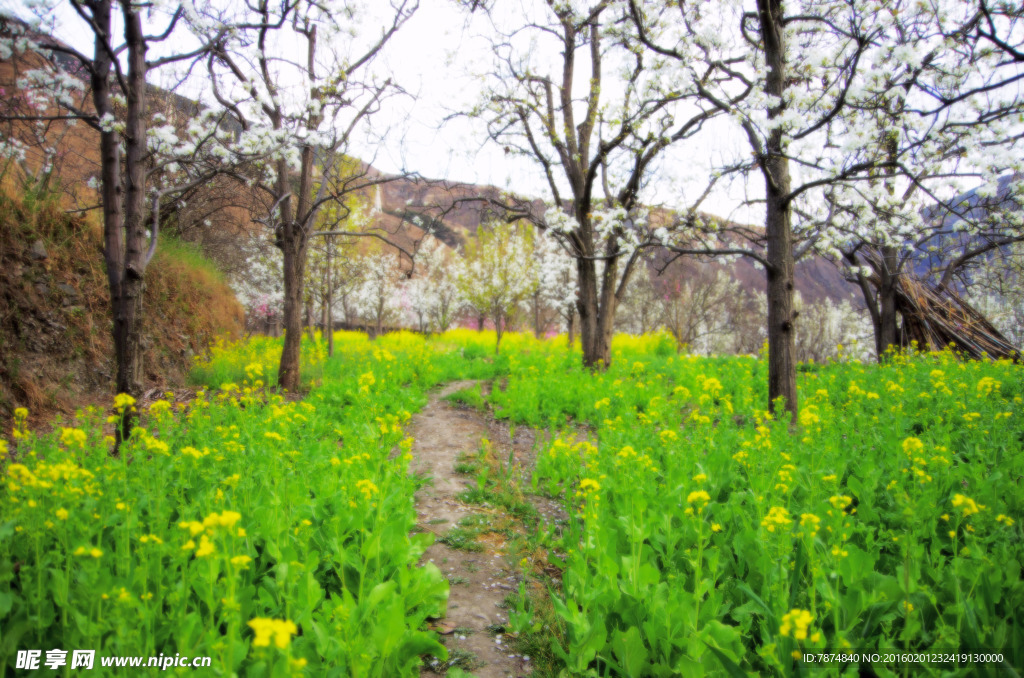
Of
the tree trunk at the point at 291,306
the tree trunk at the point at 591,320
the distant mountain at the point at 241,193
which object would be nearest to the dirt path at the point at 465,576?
the tree trunk at the point at 291,306

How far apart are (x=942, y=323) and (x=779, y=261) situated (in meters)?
8.48

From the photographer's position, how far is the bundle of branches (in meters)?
11.3

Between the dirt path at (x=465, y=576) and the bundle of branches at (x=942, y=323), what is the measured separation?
466 inches

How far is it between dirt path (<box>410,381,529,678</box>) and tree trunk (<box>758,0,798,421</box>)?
12.6ft

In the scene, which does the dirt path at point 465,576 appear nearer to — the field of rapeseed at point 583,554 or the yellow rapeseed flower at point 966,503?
the field of rapeseed at point 583,554

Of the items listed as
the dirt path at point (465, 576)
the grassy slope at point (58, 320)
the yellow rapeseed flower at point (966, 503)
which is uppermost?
the grassy slope at point (58, 320)

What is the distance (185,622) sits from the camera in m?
1.88

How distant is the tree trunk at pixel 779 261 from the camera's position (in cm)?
605

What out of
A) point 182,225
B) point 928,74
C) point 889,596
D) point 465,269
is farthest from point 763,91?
point 465,269

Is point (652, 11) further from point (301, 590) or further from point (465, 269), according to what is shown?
point (465, 269)

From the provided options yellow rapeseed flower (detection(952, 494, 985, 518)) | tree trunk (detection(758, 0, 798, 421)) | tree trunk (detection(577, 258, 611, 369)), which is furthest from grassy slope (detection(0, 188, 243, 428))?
tree trunk (detection(758, 0, 798, 421))

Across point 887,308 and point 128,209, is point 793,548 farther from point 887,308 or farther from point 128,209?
point 887,308

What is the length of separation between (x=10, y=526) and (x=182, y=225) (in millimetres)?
12965

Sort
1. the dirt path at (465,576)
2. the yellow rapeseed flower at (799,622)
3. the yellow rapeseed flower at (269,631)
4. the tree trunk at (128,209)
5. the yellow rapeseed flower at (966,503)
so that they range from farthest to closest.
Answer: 1. the tree trunk at (128,209)
2. the dirt path at (465,576)
3. the yellow rapeseed flower at (966,503)
4. the yellow rapeseed flower at (799,622)
5. the yellow rapeseed flower at (269,631)
